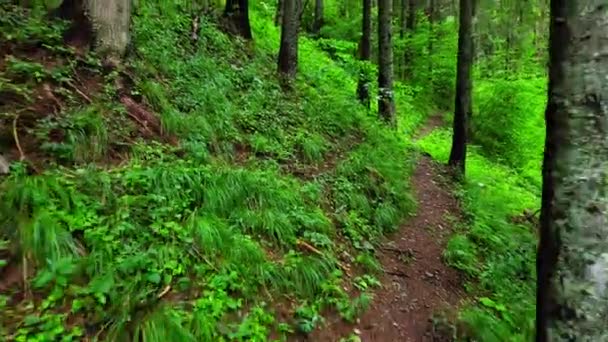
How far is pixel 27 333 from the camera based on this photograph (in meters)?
3.05

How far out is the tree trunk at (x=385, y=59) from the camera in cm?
1168

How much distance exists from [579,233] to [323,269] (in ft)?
8.37

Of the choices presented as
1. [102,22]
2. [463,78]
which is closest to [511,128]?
[463,78]

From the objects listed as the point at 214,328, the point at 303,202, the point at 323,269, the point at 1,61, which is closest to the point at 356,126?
the point at 303,202

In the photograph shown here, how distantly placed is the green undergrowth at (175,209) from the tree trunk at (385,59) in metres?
4.06

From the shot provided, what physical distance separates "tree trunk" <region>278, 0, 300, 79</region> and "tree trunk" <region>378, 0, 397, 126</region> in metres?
2.32

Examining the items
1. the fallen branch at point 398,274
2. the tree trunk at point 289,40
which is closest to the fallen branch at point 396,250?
the fallen branch at point 398,274

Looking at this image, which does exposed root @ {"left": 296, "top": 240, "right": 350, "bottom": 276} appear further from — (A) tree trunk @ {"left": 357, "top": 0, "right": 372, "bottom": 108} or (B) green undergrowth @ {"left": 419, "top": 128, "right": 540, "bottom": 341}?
(A) tree trunk @ {"left": 357, "top": 0, "right": 372, "bottom": 108}

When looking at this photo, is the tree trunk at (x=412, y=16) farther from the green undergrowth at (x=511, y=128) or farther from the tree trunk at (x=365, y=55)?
the tree trunk at (x=365, y=55)

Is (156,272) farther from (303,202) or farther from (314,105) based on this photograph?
(314,105)

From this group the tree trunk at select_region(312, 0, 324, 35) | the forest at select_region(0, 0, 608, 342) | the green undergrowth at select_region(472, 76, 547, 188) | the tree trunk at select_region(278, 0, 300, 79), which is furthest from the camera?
the tree trunk at select_region(312, 0, 324, 35)

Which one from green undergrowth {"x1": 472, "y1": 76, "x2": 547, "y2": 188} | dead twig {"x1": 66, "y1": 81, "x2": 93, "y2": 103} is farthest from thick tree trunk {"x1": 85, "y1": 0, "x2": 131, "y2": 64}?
green undergrowth {"x1": 472, "y1": 76, "x2": 547, "y2": 188}

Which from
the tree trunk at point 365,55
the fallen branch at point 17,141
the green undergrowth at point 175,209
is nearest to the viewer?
the green undergrowth at point 175,209

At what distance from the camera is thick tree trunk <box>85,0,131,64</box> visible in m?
6.10
